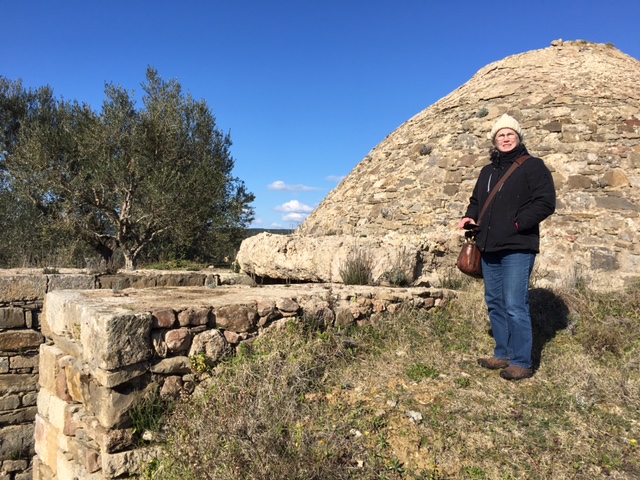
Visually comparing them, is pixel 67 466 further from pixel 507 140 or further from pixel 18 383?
pixel 507 140

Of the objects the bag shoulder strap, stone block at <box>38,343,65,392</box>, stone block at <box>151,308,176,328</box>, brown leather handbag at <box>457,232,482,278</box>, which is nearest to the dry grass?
stone block at <box>151,308,176,328</box>

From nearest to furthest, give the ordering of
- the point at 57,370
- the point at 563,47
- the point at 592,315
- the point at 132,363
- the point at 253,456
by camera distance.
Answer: the point at 253,456
the point at 132,363
the point at 57,370
the point at 592,315
the point at 563,47

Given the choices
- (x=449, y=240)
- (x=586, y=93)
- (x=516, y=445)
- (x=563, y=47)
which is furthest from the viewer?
(x=563, y=47)

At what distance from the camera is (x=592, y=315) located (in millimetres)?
4582

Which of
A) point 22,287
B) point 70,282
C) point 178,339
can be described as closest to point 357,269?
point 178,339

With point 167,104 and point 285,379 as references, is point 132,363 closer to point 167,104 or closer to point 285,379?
point 285,379

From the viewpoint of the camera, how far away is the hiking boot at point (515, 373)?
337 cm

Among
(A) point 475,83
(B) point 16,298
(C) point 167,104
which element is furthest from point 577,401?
(C) point 167,104

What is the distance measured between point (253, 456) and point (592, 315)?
12.1ft

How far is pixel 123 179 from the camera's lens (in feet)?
40.1

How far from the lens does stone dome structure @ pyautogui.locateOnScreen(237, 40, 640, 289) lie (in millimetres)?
5844

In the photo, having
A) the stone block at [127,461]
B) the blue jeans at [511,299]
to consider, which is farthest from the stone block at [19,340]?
the blue jeans at [511,299]

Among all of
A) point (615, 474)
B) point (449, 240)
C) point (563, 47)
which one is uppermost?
point (563, 47)

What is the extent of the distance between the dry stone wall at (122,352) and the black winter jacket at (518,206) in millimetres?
1345
